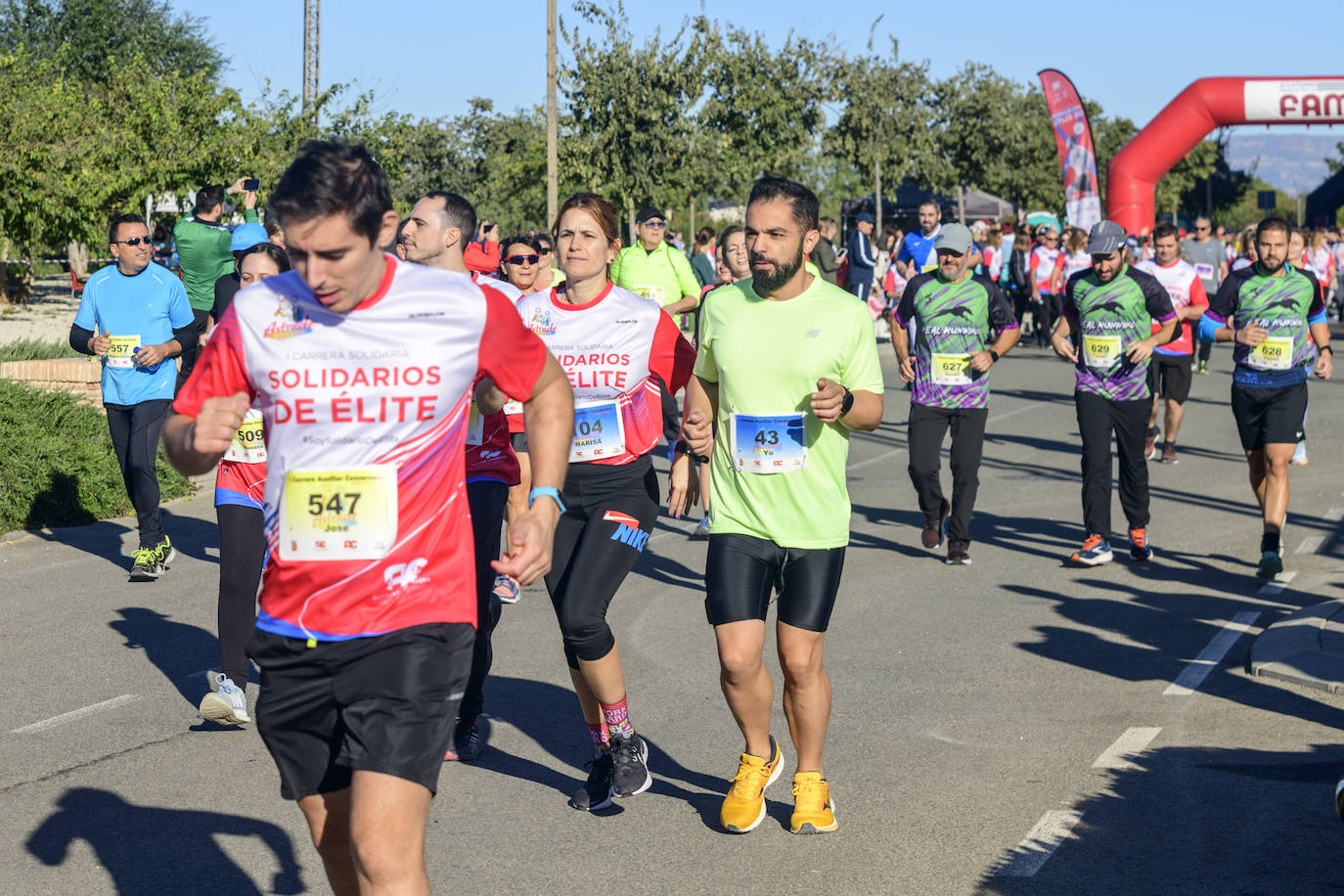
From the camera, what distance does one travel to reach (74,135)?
70.9 feet

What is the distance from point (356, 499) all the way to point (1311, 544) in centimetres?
832

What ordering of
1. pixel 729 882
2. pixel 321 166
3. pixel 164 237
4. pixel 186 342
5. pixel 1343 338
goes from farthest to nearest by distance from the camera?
pixel 1343 338 → pixel 164 237 → pixel 186 342 → pixel 729 882 → pixel 321 166

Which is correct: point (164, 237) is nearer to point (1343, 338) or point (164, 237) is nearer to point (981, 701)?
point (981, 701)

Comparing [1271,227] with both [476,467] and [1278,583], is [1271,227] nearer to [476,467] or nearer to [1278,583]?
[1278,583]

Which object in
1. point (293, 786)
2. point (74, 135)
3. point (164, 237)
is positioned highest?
point (74, 135)

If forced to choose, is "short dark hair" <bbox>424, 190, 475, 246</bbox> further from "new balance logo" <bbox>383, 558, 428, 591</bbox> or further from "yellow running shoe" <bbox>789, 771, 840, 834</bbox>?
"new balance logo" <bbox>383, 558, 428, 591</bbox>

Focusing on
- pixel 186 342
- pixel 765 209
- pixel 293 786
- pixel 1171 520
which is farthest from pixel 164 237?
pixel 293 786

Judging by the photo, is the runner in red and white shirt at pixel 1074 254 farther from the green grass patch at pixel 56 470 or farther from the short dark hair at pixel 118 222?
the short dark hair at pixel 118 222

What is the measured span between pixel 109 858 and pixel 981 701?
11.5ft

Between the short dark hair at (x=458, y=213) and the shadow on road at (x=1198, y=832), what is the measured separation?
3036 mm

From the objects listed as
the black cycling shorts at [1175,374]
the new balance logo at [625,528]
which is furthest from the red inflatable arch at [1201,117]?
the new balance logo at [625,528]

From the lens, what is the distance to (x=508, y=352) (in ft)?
11.1

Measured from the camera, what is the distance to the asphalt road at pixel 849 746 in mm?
4602

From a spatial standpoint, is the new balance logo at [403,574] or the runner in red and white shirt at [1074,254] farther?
the runner in red and white shirt at [1074,254]
